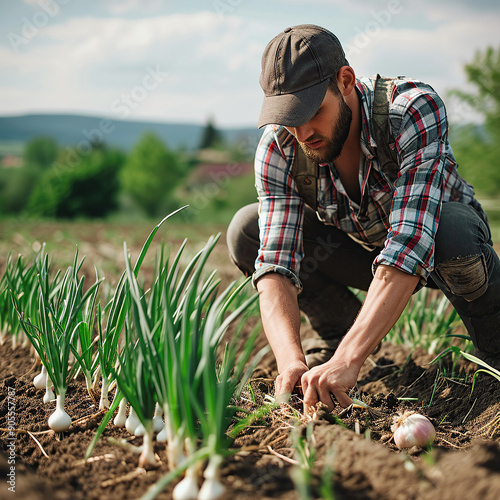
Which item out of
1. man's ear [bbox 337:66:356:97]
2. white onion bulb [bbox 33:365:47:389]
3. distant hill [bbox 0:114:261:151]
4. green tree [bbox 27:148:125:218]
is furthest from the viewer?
distant hill [bbox 0:114:261:151]

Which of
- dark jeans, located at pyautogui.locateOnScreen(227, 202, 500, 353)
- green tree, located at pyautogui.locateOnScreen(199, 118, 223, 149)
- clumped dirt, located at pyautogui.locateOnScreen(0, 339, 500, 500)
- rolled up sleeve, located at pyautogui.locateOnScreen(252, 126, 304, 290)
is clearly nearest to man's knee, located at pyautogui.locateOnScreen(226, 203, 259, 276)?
dark jeans, located at pyautogui.locateOnScreen(227, 202, 500, 353)

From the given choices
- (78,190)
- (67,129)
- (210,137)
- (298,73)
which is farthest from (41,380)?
(67,129)

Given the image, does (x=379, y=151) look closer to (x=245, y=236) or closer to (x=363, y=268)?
(x=363, y=268)

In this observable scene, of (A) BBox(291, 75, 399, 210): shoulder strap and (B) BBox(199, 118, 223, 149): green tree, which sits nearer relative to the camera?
(A) BBox(291, 75, 399, 210): shoulder strap

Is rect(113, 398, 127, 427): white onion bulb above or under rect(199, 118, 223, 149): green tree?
under

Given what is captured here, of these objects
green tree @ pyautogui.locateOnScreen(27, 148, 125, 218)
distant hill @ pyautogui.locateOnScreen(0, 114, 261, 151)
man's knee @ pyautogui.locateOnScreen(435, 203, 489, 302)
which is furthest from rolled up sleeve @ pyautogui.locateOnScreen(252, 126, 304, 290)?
distant hill @ pyautogui.locateOnScreen(0, 114, 261, 151)

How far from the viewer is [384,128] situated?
1.74m

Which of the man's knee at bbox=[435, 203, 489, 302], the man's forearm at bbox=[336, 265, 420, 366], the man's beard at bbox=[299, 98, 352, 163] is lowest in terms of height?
the man's forearm at bbox=[336, 265, 420, 366]

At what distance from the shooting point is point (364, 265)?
2150 millimetres

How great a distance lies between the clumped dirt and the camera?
0.83m

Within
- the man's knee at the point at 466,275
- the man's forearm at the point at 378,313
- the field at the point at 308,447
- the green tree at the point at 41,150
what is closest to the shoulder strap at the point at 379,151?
the man's knee at the point at 466,275

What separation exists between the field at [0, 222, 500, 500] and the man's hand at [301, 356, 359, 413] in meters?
0.05

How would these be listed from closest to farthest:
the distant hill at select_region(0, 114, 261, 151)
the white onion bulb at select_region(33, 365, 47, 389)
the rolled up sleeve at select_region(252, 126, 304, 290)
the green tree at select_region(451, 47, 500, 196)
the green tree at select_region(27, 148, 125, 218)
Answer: the white onion bulb at select_region(33, 365, 47, 389)
the rolled up sleeve at select_region(252, 126, 304, 290)
the green tree at select_region(451, 47, 500, 196)
the green tree at select_region(27, 148, 125, 218)
the distant hill at select_region(0, 114, 261, 151)

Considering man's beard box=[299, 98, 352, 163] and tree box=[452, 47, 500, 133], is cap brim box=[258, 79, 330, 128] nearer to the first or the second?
man's beard box=[299, 98, 352, 163]
